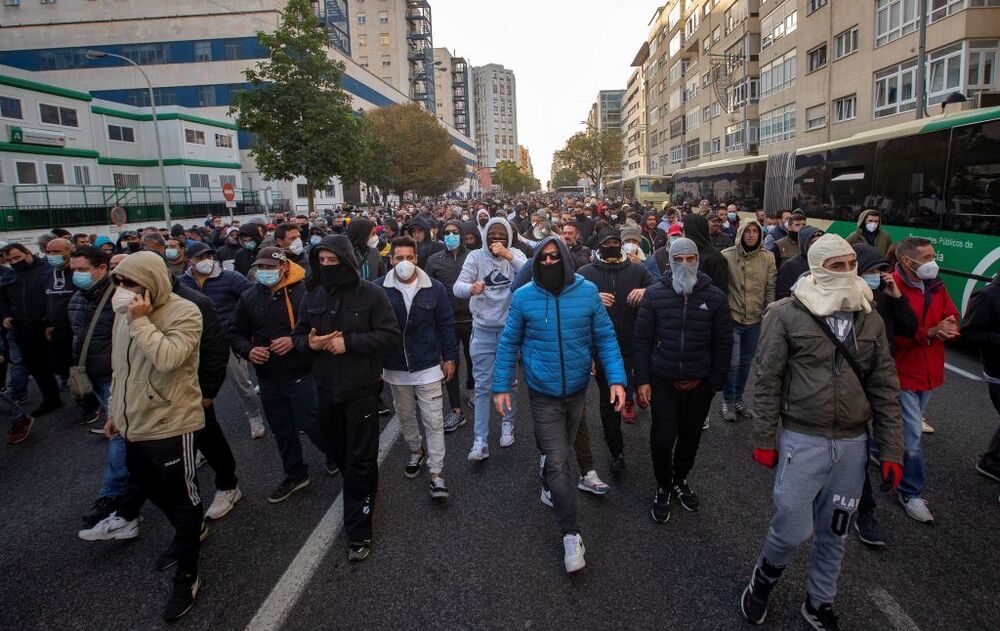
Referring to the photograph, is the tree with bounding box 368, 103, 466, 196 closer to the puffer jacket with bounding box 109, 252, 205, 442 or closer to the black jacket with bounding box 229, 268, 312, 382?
the black jacket with bounding box 229, 268, 312, 382

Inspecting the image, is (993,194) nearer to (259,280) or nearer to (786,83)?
(259,280)

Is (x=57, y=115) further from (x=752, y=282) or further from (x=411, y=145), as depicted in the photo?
(x=752, y=282)

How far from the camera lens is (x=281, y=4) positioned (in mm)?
52688

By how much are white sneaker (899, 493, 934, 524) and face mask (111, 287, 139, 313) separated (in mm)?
5062

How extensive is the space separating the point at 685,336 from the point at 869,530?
64.3 inches

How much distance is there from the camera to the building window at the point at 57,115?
29.8 meters

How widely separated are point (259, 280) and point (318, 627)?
2.51 metres

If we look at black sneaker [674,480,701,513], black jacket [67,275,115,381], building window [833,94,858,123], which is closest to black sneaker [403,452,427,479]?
black sneaker [674,480,701,513]

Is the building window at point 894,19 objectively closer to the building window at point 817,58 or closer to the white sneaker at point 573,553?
the building window at point 817,58

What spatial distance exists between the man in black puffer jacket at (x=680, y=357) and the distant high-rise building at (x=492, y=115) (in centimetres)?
18356

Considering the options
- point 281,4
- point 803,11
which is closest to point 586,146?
point 281,4

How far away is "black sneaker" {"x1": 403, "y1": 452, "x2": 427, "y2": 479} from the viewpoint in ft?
15.7

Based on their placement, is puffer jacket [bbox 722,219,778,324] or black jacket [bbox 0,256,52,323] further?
black jacket [bbox 0,256,52,323]

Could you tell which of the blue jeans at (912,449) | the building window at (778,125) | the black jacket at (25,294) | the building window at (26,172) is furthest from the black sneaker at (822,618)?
the building window at (778,125)
